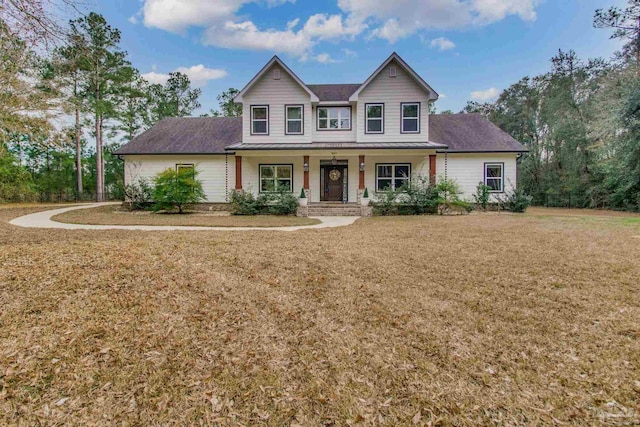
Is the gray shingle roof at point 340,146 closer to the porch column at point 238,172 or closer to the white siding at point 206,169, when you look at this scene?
the porch column at point 238,172

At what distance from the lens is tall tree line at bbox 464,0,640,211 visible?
15.0 m

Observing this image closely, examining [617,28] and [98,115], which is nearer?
[617,28]

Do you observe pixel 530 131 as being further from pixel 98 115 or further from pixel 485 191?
pixel 98 115

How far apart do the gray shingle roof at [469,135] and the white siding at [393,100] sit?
1801 millimetres

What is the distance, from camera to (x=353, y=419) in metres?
2.22

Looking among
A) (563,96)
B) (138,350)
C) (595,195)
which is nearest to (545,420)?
(138,350)

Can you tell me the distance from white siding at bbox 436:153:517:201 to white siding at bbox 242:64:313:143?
7470 millimetres

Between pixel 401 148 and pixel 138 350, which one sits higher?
pixel 401 148

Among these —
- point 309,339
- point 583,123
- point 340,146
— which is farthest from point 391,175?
point 583,123

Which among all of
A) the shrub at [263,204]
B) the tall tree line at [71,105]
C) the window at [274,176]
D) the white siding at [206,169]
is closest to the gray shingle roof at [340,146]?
the window at [274,176]

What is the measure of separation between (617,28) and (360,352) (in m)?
22.4

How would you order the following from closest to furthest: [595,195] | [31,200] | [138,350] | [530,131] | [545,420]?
[545,420] → [138,350] → [595,195] → [31,200] → [530,131]

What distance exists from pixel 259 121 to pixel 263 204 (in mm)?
4528

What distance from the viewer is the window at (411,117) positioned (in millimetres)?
15977
